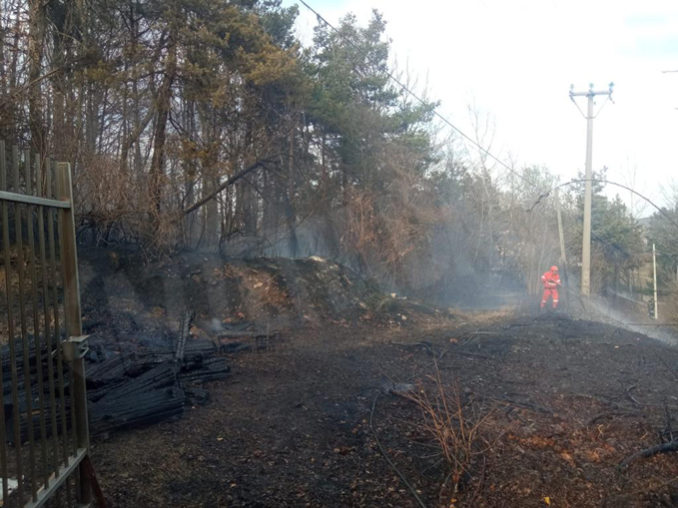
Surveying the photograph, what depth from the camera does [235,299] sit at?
14.8 m

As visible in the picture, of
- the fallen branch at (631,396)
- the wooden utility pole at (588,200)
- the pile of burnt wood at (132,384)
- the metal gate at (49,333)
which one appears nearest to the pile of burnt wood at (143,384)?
the pile of burnt wood at (132,384)

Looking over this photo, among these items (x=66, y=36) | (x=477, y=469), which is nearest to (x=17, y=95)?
(x=66, y=36)

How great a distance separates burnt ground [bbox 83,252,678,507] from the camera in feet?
15.0

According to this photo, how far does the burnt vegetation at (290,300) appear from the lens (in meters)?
5.05

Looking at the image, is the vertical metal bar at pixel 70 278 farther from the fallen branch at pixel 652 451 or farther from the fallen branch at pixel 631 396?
the fallen branch at pixel 631 396

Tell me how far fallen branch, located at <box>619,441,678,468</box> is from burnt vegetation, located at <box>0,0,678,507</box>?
2 cm

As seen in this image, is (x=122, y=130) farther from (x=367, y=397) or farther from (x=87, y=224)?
(x=367, y=397)

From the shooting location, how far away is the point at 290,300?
1550 cm

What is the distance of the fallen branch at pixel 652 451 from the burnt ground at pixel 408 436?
7 cm

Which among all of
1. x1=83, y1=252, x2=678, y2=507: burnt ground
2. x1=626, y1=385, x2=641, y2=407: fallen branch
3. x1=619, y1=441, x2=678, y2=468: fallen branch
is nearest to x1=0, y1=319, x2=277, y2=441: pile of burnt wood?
x1=83, y1=252, x2=678, y2=507: burnt ground

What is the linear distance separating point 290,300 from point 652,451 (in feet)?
36.1

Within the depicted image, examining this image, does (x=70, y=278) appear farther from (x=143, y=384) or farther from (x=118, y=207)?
(x=118, y=207)

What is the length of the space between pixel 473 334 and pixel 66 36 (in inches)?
450

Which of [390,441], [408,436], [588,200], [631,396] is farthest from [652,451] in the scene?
[588,200]
